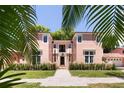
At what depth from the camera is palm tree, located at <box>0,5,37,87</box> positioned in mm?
805

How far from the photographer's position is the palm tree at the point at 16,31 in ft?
2.64

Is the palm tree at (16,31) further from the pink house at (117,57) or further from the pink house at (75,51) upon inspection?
the pink house at (117,57)

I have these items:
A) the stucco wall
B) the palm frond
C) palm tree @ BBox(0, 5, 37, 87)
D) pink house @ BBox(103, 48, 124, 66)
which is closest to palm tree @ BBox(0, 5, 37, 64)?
palm tree @ BBox(0, 5, 37, 87)

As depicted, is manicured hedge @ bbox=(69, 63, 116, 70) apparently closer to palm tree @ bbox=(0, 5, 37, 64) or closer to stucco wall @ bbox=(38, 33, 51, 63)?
stucco wall @ bbox=(38, 33, 51, 63)

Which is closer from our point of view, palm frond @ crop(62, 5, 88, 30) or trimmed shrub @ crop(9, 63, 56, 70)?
palm frond @ crop(62, 5, 88, 30)

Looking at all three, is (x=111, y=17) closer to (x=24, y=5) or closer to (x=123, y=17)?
(x=123, y=17)

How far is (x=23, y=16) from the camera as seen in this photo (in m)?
0.93

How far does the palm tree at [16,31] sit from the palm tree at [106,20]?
0.15m

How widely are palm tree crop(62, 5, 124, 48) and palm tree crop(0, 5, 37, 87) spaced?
0.48 feet

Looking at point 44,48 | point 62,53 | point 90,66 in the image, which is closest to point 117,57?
point 90,66

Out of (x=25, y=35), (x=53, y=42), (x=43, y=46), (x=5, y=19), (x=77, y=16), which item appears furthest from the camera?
(x=53, y=42)

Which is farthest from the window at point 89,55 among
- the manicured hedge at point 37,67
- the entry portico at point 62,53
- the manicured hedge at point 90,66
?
the manicured hedge at point 37,67

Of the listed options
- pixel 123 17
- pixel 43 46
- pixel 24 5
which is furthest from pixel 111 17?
pixel 43 46

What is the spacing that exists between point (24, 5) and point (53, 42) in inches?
436
